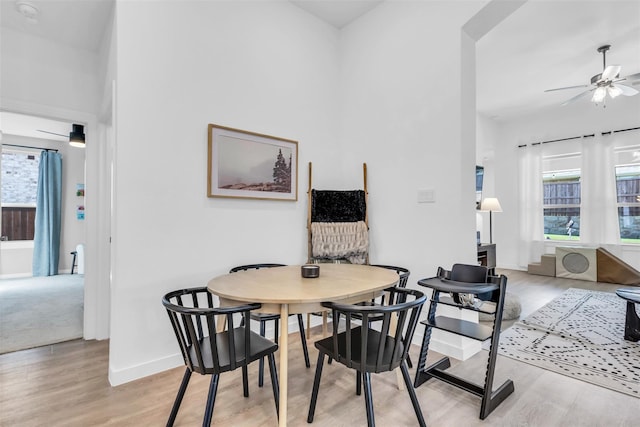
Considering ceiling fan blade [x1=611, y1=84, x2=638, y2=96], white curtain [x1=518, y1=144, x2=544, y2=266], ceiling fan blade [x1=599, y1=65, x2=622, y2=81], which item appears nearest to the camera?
ceiling fan blade [x1=599, y1=65, x2=622, y2=81]

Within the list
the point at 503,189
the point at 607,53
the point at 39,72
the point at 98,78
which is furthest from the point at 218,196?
the point at 503,189

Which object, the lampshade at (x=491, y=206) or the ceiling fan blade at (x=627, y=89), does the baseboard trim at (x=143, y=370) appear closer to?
the lampshade at (x=491, y=206)

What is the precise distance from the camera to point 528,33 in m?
3.45

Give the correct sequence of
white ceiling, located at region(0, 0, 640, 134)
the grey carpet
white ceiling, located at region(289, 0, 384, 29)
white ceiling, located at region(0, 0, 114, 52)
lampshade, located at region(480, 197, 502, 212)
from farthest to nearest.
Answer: lampshade, located at region(480, 197, 502, 212), white ceiling, located at region(289, 0, 384, 29), the grey carpet, white ceiling, located at region(0, 0, 640, 134), white ceiling, located at region(0, 0, 114, 52)

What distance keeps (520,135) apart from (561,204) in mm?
1572

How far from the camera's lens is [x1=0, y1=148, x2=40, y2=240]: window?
580 cm

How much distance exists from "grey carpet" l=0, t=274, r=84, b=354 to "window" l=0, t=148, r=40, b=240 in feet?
3.41

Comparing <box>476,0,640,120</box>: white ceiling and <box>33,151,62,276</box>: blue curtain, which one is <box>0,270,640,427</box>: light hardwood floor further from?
<box>33,151,62,276</box>: blue curtain

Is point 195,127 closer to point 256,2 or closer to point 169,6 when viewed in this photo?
point 169,6

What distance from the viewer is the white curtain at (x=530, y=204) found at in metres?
6.11

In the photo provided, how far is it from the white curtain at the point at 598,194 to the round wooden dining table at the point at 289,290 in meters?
5.50

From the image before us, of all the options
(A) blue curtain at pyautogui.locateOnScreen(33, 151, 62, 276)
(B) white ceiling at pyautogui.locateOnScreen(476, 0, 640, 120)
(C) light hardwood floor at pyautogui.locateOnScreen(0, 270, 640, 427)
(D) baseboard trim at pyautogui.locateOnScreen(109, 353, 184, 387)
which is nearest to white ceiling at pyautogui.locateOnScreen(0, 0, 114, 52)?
(C) light hardwood floor at pyautogui.locateOnScreen(0, 270, 640, 427)

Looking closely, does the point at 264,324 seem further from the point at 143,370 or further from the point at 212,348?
the point at 212,348

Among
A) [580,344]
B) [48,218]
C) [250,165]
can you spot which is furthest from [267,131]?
[48,218]
